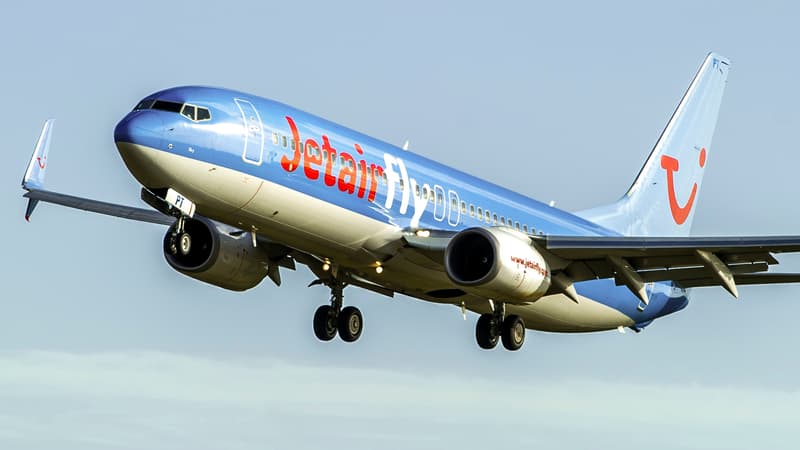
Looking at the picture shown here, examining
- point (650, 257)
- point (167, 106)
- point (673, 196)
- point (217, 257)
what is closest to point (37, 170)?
point (217, 257)

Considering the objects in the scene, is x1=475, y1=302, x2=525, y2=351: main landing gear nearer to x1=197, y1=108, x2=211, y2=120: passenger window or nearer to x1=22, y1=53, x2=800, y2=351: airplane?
x1=22, y1=53, x2=800, y2=351: airplane

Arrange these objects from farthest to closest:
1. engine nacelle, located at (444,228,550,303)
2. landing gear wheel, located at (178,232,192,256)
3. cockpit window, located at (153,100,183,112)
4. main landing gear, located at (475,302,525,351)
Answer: main landing gear, located at (475,302,525,351)
engine nacelle, located at (444,228,550,303)
landing gear wheel, located at (178,232,192,256)
cockpit window, located at (153,100,183,112)

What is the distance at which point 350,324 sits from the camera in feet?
144

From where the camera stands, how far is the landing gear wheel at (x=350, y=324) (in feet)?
144

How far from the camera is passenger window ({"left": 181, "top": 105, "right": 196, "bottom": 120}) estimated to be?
35.7 metres

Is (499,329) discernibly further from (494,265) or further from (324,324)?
(324,324)

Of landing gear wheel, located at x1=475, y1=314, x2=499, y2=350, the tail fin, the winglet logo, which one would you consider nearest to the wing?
landing gear wheel, located at x1=475, y1=314, x2=499, y2=350

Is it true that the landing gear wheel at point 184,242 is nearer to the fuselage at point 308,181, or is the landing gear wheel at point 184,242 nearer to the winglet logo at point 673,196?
the fuselage at point 308,181

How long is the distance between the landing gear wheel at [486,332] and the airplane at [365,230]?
47 mm

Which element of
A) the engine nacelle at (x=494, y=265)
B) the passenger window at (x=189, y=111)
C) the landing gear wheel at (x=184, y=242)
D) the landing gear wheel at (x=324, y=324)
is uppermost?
the passenger window at (x=189, y=111)

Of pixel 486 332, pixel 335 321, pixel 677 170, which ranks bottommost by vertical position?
pixel 335 321

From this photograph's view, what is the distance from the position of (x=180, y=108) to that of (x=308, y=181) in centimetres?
354

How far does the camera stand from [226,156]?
35812 mm

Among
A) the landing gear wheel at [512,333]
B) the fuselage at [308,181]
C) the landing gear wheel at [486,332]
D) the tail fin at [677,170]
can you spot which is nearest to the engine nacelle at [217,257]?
the fuselage at [308,181]
